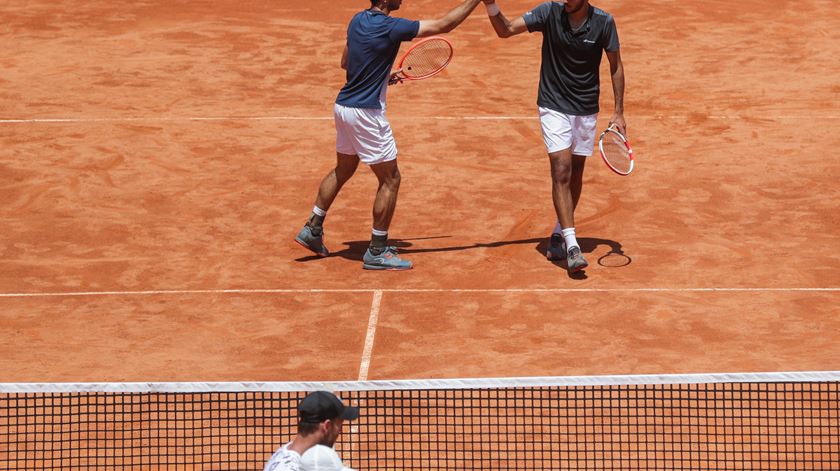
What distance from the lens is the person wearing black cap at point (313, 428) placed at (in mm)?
5316

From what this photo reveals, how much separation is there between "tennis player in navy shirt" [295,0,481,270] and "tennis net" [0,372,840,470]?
266 cm

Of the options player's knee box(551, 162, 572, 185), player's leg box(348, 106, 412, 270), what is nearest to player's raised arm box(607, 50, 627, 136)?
player's knee box(551, 162, 572, 185)

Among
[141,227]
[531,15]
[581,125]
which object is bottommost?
[141,227]

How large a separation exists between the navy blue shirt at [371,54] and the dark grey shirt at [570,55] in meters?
1.07

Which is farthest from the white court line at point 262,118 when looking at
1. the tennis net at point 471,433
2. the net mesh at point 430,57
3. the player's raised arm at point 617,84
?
the tennis net at point 471,433

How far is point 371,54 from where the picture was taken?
35.0 ft

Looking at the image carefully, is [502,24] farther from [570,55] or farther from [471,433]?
[471,433]

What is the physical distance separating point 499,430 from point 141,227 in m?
5.17

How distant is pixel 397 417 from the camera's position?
829cm

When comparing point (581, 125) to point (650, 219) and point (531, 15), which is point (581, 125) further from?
point (650, 219)

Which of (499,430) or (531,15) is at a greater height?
(531,15)

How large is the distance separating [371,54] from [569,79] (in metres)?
1.57

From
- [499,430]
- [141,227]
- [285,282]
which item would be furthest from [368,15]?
[499,430]

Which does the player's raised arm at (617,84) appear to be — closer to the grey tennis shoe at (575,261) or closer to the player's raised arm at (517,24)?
the player's raised arm at (517,24)
